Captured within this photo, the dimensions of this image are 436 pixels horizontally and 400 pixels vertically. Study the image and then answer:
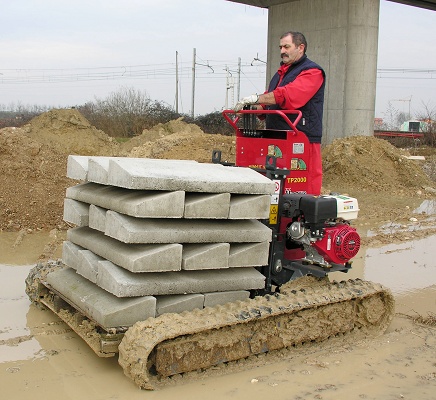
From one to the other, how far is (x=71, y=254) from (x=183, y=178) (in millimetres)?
1381

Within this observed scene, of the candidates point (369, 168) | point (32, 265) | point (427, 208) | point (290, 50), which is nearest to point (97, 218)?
point (290, 50)

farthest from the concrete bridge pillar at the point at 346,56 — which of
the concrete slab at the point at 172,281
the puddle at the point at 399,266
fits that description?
the concrete slab at the point at 172,281

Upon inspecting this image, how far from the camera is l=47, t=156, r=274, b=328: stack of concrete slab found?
407 cm

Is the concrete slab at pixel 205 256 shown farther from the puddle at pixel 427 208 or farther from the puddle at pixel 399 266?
the puddle at pixel 427 208

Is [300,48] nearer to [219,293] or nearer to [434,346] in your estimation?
[219,293]

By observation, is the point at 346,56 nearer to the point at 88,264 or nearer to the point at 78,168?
the point at 78,168

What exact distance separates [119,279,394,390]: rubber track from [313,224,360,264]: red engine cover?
0.93ft

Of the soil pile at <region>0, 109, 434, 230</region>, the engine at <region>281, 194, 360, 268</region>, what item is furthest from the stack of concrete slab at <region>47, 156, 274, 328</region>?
the soil pile at <region>0, 109, 434, 230</region>

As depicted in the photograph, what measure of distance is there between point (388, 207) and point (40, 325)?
31.9ft

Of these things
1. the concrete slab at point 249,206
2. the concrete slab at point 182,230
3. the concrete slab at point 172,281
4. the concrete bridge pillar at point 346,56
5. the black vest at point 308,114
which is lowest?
the concrete slab at point 172,281

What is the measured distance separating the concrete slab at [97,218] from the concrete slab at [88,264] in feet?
0.74

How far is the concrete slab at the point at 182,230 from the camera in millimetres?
4078

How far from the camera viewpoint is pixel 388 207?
13.1 meters

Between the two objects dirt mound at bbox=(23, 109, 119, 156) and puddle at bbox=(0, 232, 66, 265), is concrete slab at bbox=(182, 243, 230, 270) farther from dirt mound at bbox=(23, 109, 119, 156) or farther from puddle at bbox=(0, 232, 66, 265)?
dirt mound at bbox=(23, 109, 119, 156)
